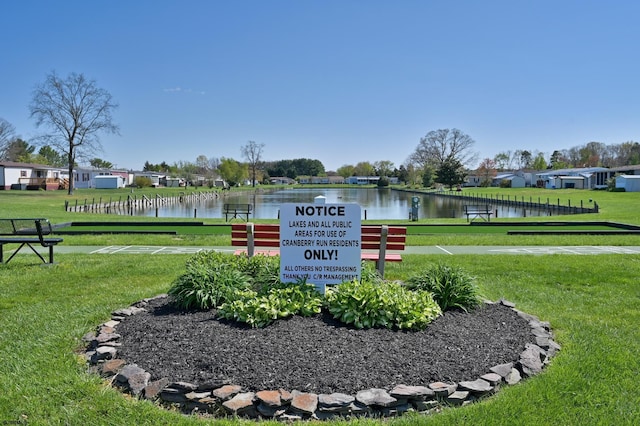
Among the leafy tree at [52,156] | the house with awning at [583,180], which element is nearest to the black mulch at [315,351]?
the house with awning at [583,180]

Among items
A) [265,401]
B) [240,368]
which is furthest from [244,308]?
[265,401]

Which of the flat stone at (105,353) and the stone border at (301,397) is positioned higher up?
the flat stone at (105,353)

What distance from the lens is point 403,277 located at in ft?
30.3

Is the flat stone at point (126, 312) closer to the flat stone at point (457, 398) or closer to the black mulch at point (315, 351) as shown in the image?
the black mulch at point (315, 351)

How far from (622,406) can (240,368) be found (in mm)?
3210

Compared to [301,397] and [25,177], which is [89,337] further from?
[25,177]

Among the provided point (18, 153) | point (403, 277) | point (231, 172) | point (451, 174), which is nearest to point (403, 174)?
point (231, 172)

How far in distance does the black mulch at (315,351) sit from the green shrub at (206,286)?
23 centimetres

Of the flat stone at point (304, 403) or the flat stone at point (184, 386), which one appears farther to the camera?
the flat stone at point (184, 386)

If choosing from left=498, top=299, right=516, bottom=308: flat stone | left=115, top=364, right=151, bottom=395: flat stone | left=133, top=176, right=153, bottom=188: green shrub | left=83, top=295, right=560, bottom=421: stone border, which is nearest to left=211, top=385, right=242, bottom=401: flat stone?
left=83, top=295, right=560, bottom=421: stone border

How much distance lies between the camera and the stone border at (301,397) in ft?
13.1

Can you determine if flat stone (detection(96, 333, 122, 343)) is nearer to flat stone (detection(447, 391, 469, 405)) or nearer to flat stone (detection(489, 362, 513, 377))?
flat stone (detection(447, 391, 469, 405))

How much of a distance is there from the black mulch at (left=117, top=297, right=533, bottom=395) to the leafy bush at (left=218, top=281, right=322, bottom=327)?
11 cm

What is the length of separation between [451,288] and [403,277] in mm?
2686
